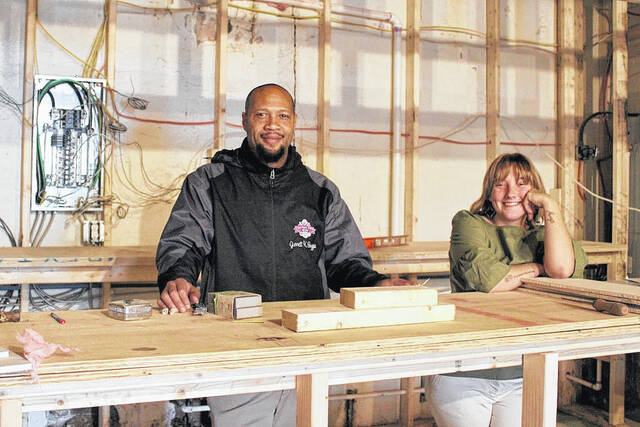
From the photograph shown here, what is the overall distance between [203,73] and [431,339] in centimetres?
242

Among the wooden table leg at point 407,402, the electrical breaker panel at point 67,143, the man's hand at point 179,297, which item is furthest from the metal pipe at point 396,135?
the man's hand at point 179,297

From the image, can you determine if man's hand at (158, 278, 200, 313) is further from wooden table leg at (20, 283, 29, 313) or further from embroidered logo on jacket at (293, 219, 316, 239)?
wooden table leg at (20, 283, 29, 313)

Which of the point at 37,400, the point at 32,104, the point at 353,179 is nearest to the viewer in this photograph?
the point at 37,400

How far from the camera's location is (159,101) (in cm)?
→ 319

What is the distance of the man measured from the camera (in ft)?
6.47

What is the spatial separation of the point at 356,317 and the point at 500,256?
3.11 feet

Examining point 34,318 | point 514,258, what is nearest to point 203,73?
point 514,258

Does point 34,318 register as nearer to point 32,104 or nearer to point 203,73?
point 32,104

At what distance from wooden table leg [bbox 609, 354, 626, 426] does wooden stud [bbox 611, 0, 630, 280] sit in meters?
0.71

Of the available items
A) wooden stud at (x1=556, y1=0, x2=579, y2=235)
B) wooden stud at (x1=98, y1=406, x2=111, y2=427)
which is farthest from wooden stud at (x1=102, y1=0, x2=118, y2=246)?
wooden stud at (x1=556, y1=0, x2=579, y2=235)

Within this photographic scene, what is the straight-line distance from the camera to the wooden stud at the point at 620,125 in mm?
3604

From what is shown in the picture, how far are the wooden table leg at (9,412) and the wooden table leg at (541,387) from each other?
1.01 meters

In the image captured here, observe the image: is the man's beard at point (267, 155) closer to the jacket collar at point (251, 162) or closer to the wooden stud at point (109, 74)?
the jacket collar at point (251, 162)

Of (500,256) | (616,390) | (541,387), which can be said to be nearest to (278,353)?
(541,387)
